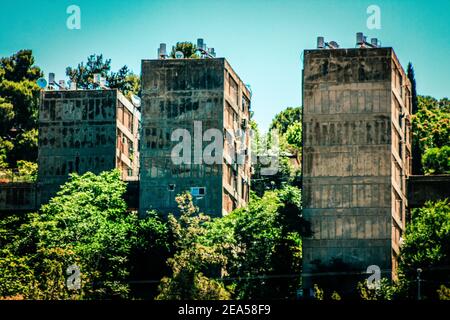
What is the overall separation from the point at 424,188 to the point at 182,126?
16.0 meters

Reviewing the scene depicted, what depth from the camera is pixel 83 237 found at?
65.6 m

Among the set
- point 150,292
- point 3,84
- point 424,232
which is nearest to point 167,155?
point 150,292

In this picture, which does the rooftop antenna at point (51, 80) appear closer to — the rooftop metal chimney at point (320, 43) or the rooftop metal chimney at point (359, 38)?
the rooftop metal chimney at point (320, 43)

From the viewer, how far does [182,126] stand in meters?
70.2

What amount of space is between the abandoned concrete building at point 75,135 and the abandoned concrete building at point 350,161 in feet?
54.7

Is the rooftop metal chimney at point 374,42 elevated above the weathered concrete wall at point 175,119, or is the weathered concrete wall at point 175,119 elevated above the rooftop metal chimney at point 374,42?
the rooftop metal chimney at point 374,42

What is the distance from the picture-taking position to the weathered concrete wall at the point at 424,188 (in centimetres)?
6994

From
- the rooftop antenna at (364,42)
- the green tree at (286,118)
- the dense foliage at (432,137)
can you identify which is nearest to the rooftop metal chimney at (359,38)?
the rooftop antenna at (364,42)

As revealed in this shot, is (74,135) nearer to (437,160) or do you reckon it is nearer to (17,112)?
(17,112)

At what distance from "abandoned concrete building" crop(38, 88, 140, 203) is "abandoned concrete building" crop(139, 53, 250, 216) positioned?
20.0ft

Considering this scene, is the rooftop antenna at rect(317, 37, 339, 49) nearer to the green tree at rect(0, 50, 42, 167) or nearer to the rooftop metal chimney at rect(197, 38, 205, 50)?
the rooftop metal chimney at rect(197, 38, 205, 50)

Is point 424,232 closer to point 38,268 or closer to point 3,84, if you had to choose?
point 38,268

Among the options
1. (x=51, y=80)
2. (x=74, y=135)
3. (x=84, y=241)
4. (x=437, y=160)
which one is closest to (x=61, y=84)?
(x=51, y=80)

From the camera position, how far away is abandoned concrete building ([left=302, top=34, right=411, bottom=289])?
210 ft
